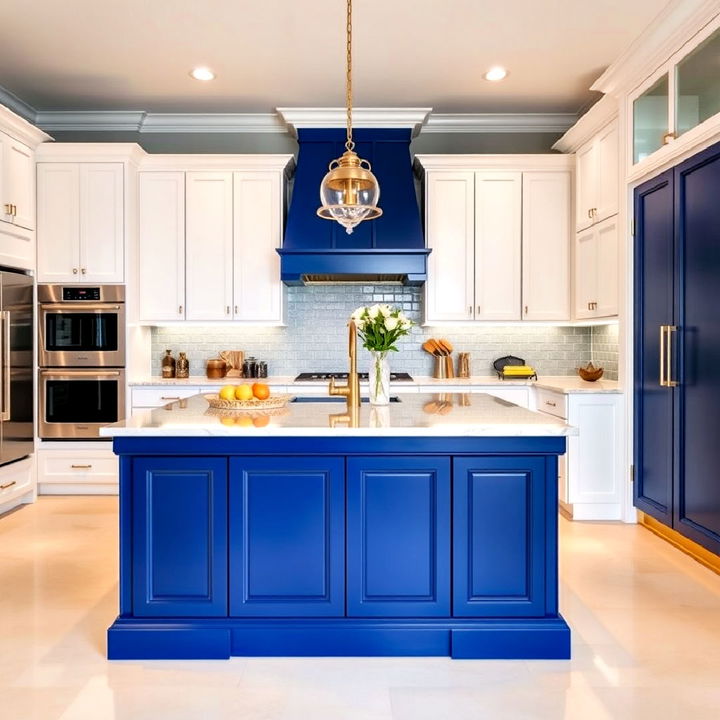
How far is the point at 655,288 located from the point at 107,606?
3.42 metres

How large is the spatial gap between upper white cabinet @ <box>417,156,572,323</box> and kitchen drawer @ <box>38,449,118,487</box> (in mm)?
2765

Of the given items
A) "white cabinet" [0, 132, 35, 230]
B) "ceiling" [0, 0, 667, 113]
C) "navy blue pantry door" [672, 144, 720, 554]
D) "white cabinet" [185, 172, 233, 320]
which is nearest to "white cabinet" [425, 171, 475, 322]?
"ceiling" [0, 0, 667, 113]

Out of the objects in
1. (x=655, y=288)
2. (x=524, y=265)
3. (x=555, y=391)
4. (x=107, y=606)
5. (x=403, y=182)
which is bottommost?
(x=107, y=606)

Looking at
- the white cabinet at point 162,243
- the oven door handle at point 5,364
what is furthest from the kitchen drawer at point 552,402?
the oven door handle at point 5,364

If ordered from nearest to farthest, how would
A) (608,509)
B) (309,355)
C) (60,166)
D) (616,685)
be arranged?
(616,685)
(608,509)
(60,166)
(309,355)

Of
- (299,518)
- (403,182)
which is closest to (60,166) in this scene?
(403,182)

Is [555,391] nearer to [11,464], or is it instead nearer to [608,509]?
[608,509]

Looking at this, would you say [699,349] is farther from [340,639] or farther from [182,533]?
[182,533]

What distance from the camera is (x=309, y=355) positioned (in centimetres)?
559

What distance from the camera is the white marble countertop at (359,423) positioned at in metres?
2.31

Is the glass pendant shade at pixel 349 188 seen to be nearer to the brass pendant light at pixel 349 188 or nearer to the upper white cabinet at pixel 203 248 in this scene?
the brass pendant light at pixel 349 188

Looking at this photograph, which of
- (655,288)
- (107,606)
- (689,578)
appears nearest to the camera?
(107,606)

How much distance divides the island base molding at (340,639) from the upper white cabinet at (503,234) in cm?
311

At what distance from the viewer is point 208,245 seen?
519 centimetres
